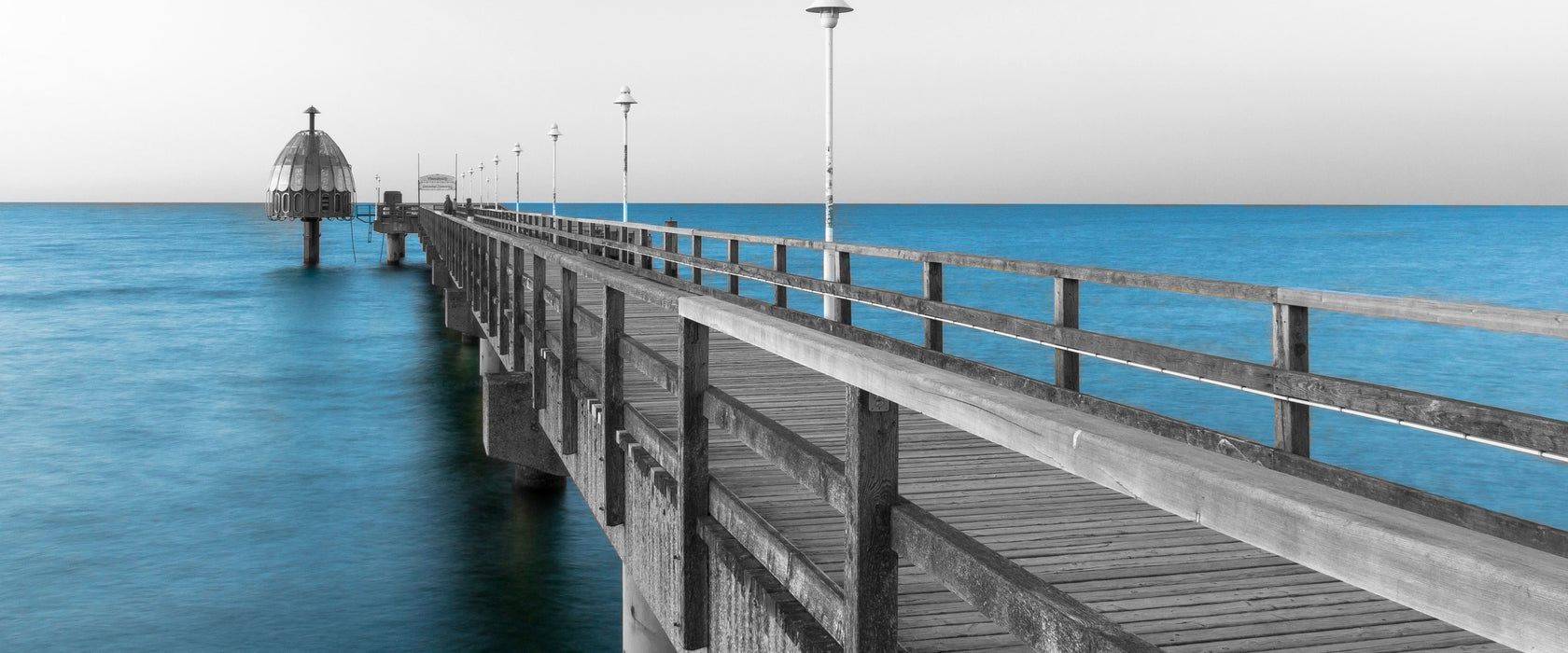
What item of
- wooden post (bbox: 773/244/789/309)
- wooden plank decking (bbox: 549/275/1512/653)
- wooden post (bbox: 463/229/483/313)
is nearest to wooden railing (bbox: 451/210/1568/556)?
wooden plank decking (bbox: 549/275/1512/653)

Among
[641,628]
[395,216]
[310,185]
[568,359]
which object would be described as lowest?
[641,628]

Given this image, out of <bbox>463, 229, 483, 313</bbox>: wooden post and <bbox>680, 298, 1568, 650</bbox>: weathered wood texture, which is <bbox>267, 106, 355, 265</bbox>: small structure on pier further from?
<bbox>680, 298, 1568, 650</bbox>: weathered wood texture

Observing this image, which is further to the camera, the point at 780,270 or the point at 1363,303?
the point at 780,270

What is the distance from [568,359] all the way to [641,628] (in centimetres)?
213

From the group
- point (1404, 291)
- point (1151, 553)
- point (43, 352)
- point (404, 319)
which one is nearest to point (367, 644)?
point (1151, 553)

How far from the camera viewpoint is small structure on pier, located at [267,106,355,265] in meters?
83.6

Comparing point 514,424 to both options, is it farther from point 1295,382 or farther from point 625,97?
point 625,97

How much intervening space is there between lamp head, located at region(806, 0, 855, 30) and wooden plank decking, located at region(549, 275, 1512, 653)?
10697mm

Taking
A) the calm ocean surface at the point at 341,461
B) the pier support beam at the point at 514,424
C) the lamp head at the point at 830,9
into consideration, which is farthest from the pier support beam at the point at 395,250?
the pier support beam at the point at 514,424

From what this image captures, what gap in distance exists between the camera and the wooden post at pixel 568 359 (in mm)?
6898

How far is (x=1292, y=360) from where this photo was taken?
17.4 feet

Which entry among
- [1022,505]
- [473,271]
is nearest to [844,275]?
[1022,505]

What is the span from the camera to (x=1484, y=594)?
1.06 meters

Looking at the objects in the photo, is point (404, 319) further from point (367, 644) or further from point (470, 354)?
point (367, 644)
